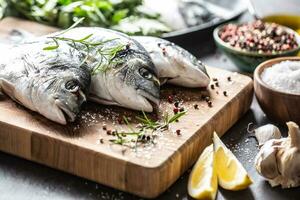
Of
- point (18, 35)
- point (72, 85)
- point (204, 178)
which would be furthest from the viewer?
point (18, 35)

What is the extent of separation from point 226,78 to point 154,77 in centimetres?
35

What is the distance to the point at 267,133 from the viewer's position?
2.00 m

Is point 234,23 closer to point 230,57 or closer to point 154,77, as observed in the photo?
point 230,57

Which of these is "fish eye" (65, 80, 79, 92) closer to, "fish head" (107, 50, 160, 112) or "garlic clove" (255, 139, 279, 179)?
"fish head" (107, 50, 160, 112)

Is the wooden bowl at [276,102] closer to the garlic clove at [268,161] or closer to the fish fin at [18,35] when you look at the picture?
the garlic clove at [268,161]

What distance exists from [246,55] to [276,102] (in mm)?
375

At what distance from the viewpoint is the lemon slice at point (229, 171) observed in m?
1.79

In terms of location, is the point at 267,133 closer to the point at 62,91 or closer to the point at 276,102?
the point at 276,102

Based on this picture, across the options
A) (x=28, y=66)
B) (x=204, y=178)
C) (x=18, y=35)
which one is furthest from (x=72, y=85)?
(x=18, y=35)

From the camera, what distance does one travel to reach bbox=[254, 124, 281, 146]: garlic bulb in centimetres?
200

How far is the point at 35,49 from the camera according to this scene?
202cm

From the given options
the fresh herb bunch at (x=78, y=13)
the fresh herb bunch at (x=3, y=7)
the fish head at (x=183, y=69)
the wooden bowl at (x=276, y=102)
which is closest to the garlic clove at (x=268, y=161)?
the wooden bowl at (x=276, y=102)

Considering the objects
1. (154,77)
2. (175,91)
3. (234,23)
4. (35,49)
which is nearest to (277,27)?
(234,23)

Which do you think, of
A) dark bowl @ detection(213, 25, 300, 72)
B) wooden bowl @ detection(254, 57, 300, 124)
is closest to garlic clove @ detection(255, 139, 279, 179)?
wooden bowl @ detection(254, 57, 300, 124)
